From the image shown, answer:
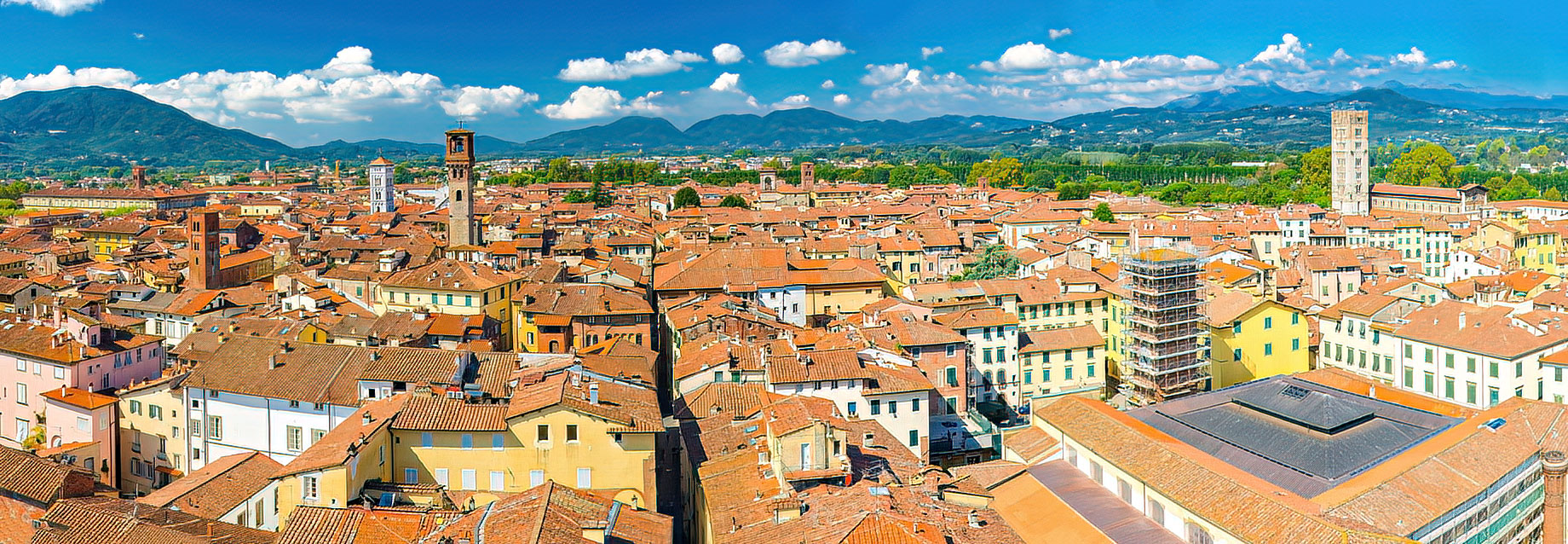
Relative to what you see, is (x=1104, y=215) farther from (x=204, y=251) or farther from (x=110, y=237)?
(x=110, y=237)

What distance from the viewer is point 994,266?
60281mm

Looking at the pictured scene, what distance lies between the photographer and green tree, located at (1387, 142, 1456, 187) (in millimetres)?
138125

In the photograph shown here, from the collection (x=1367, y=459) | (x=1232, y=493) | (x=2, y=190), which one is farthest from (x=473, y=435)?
(x=2, y=190)

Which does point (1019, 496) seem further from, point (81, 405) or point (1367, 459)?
point (81, 405)

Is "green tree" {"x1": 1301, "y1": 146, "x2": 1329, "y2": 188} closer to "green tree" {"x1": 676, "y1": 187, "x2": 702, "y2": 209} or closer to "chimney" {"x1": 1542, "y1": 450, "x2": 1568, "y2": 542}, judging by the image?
"green tree" {"x1": 676, "y1": 187, "x2": 702, "y2": 209}

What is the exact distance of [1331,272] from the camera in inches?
2199

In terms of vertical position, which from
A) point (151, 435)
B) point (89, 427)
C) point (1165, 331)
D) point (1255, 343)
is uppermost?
point (1165, 331)

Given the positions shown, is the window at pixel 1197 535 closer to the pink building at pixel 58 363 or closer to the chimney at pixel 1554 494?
the chimney at pixel 1554 494

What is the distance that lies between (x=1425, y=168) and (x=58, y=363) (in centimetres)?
14766

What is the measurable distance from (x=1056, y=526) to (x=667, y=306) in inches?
→ 1022

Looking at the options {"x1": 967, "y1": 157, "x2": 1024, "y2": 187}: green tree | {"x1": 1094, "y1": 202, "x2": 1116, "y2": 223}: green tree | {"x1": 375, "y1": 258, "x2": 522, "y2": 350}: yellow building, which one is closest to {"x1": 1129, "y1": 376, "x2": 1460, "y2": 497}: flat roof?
{"x1": 375, "y1": 258, "x2": 522, "y2": 350}: yellow building

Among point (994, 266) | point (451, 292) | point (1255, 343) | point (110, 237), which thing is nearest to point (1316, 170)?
point (994, 266)

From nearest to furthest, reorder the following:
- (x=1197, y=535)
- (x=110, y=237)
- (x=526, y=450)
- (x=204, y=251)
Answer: (x=1197, y=535), (x=526, y=450), (x=204, y=251), (x=110, y=237)

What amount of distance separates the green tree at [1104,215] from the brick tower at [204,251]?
210 feet
